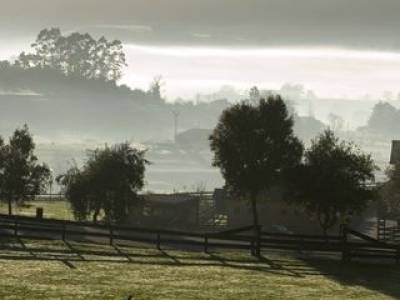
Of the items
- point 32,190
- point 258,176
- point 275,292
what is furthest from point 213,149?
point 275,292

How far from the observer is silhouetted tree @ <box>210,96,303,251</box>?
56062 millimetres

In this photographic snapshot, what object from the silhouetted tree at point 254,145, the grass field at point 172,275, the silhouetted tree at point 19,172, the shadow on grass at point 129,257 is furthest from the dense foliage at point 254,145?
the shadow on grass at point 129,257

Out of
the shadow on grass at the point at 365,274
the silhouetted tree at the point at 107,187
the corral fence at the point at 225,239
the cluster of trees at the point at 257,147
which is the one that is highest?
the cluster of trees at the point at 257,147

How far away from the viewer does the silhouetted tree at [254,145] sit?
184 feet

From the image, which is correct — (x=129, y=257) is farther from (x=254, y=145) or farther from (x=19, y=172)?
(x=19, y=172)

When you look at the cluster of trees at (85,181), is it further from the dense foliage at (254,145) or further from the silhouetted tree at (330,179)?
the silhouetted tree at (330,179)

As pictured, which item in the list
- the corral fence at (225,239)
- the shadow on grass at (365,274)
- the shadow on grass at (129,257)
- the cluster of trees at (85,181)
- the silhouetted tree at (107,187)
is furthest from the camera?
the silhouetted tree at (107,187)

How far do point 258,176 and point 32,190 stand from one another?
58.8 feet

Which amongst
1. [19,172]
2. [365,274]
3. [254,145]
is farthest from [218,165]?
[365,274]

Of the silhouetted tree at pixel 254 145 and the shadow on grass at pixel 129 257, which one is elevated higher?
the silhouetted tree at pixel 254 145

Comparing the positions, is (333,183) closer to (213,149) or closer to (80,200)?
(213,149)

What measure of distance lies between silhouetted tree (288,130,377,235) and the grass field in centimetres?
1131

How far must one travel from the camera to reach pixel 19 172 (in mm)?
55781

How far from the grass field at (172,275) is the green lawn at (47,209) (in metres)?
25.6
